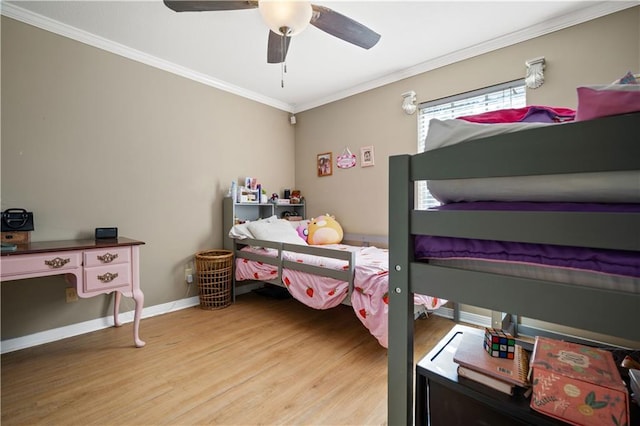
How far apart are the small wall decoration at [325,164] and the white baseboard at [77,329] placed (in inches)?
83.5

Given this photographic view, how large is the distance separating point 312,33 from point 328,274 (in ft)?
6.23

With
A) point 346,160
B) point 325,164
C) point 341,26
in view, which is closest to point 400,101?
point 346,160

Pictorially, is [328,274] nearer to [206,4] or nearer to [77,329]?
[206,4]

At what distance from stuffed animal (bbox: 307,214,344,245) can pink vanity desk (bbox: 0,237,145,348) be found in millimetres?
1645

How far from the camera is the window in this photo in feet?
7.49

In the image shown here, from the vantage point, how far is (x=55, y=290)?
2129mm

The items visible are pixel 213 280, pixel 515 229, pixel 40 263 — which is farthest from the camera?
pixel 213 280

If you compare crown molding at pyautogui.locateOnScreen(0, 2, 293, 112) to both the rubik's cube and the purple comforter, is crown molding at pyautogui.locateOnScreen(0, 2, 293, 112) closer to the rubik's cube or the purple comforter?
the purple comforter

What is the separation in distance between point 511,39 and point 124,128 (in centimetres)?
334

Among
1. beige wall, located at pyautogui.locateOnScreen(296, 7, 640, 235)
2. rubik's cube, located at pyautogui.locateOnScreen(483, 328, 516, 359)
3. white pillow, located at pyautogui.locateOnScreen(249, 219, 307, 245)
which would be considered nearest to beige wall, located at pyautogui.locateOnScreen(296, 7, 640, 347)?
beige wall, located at pyautogui.locateOnScreen(296, 7, 640, 235)

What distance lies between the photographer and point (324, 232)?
308cm

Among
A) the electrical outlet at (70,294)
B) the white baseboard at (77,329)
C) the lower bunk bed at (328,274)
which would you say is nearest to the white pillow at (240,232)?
the lower bunk bed at (328,274)

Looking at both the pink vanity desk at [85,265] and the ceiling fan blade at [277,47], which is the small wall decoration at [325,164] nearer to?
the ceiling fan blade at [277,47]

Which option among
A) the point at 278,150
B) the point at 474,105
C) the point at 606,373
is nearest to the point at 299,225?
the point at 278,150
